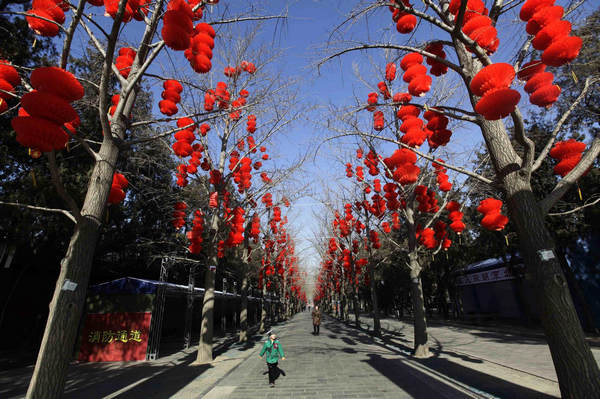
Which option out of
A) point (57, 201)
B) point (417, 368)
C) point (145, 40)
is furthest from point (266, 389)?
point (57, 201)

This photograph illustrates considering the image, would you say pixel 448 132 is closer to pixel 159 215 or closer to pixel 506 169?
pixel 506 169

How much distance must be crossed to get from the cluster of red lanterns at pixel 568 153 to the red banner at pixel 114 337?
13.5 meters

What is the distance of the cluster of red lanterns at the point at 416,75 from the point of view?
450 centimetres

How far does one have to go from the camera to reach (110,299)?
11.6 m

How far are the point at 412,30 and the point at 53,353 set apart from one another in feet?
21.3

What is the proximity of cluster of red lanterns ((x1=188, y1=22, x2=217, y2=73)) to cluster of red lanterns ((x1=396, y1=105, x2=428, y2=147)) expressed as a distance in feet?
11.2

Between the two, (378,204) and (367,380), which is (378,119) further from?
(367,380)

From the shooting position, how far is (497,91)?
3.02m

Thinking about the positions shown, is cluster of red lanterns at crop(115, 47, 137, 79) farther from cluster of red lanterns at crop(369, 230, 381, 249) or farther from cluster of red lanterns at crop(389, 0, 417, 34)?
cluster of red lanterns at crop(369, 230, 381, 249)

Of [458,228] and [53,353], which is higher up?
[458,228]

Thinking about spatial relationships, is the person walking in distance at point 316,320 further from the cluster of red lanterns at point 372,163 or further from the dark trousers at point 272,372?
the dark trousers at point 272,372

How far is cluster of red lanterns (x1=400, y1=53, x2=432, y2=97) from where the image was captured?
450cm

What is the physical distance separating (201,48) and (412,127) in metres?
3.67

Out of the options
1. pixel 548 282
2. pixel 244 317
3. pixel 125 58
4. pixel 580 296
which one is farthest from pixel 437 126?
pixel 580 296
